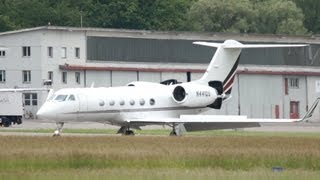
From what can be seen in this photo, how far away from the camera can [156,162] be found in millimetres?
39156

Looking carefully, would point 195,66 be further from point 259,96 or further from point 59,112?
point 59,112

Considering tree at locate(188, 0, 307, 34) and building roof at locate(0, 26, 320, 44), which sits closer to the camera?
building roof at locate(0, 26, 320, 44)

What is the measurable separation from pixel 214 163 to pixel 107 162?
3134 millimetres

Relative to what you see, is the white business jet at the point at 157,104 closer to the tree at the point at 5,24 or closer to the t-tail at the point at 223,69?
the t-tail at the point at 223,69

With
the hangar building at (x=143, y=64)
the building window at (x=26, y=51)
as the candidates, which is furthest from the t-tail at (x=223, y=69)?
the building window at (x=26, y=51)

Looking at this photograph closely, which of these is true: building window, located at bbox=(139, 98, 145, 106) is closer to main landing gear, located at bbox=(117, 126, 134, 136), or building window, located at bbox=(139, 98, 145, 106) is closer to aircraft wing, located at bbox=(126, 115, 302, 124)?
aircraft wing, located at bbox=(126, 115, 302, 124)

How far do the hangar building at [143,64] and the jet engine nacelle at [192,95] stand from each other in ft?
97.4

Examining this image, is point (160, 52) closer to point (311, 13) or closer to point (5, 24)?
point (5, 24)

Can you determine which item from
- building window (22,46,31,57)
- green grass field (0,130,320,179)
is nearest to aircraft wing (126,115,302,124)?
green grass field (0,130,320,179)

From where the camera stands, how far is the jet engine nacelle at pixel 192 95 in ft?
210

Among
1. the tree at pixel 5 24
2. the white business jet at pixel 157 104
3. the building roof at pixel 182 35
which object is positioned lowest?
the white business jet at pixel 157 104

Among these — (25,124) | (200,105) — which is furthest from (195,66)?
(200,105)

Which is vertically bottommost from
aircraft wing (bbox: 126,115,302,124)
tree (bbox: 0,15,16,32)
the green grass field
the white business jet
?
the green grass field

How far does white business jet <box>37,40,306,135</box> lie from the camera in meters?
61.2
